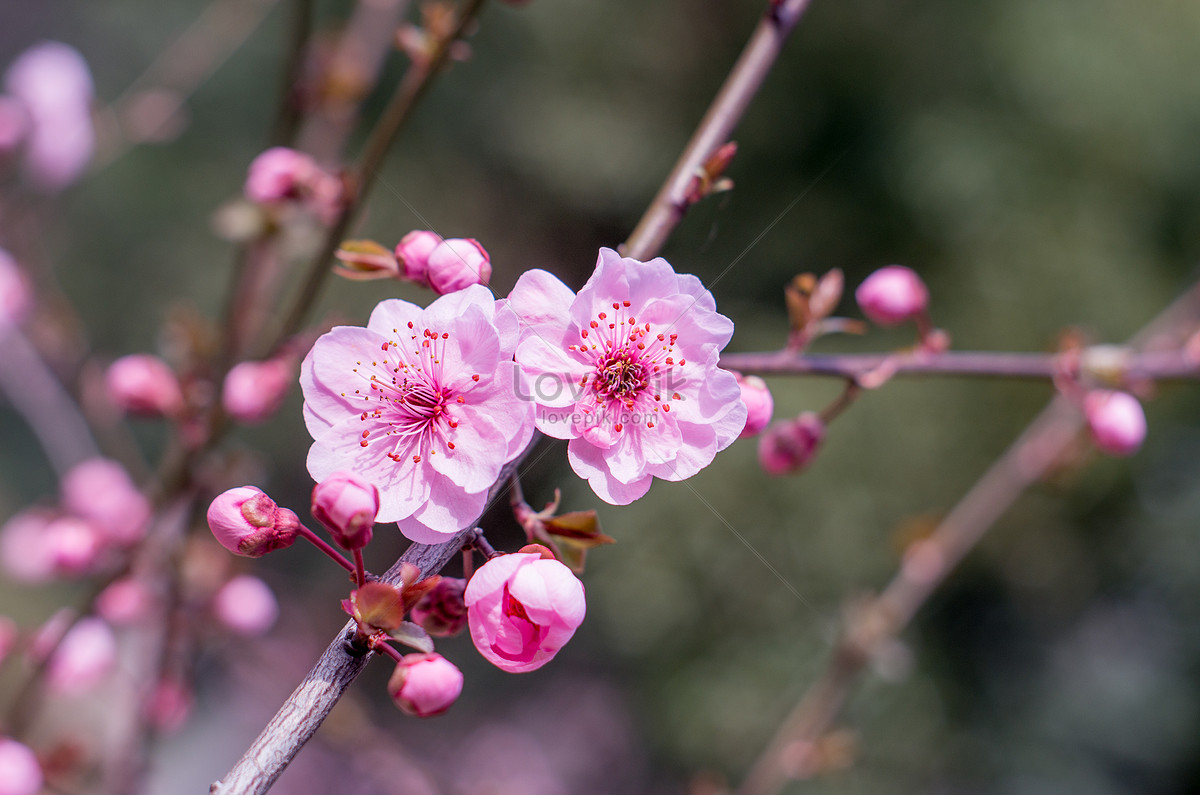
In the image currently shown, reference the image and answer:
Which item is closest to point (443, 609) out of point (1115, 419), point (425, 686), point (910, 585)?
point (425, 686)

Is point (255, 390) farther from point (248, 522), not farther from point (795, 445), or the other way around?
point (795, 445)

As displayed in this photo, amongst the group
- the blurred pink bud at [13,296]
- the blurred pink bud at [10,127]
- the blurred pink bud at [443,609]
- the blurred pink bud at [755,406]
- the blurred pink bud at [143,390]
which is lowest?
the blurred pink bud at [13,296]

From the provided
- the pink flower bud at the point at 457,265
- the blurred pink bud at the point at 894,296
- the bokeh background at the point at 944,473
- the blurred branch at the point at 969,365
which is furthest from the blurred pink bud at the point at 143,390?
the bokeh background at the point at 944,473

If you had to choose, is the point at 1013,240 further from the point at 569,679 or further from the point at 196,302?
the point at 196,302

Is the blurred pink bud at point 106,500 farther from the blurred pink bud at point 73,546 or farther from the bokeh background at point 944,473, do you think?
the bokeh background at point 944,473

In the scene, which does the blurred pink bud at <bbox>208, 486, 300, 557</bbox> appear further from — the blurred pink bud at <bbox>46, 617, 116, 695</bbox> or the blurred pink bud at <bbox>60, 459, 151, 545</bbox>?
the blurred pink bud at <bbox>46, 617, 116, 695</bbox>
